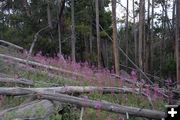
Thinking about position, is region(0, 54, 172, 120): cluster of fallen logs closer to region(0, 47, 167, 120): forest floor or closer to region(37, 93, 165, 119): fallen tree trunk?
region(37, 93, 165, 119): fallen tree trunk

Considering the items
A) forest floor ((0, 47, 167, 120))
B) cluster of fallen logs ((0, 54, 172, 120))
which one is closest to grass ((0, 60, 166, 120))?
forest floor ((0, 47, 167, 120))

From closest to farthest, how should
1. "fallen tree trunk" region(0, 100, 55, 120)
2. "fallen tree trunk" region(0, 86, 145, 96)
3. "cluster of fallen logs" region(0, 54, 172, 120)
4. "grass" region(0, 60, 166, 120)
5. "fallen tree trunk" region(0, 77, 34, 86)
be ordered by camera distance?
"fallen tree trunk" region(0, 100, 55, 120), "cluster of fallen logs" region(0, 54, 172, 120), "grass" region(0, 60, 166, 120), "fallen tree trunk" region(0, 86, 145, 96), "fallen tree trunk" region(0, 77, 34, 86)

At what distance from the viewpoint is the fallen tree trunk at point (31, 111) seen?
17.8 ft

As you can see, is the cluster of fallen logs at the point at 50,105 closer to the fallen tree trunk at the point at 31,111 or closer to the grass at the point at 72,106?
the fallen tree trunk at the point at 31,111

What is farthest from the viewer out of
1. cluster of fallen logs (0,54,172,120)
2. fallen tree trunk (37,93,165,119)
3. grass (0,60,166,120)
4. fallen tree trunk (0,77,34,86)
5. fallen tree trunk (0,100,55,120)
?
fallen tree trunk (0,77,34,86)

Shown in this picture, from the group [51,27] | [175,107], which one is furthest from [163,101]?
[51,27]

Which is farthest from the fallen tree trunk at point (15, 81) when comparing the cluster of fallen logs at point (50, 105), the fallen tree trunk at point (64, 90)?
the cluster of fallen logs at point (50, 105)

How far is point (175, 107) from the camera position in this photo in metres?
2.79

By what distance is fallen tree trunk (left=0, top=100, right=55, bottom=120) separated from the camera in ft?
17.8

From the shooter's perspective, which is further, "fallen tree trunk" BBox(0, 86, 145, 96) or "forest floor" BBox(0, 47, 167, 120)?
"fallen tree trunk" BBox(0, 86, 145, 96)

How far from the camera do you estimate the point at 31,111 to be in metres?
5.61

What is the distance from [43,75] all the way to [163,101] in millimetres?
3246

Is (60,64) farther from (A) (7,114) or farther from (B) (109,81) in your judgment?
(A) (7,114)

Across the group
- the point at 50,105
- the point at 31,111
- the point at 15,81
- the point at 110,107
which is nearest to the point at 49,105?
the point at 50,105
